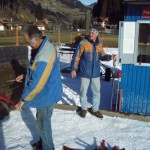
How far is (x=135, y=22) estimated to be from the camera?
6617 mm

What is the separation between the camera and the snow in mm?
5148

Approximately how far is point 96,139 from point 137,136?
751mm

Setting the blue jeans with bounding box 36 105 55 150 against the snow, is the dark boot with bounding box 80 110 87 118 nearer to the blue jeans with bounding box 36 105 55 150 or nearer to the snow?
the snow

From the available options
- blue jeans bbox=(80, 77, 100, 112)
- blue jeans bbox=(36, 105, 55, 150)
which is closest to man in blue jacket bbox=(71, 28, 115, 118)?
blue jeans bbox=(80, 77, 100, 112)

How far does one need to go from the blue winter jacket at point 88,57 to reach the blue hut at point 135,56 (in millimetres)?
757

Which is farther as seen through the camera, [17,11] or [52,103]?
[17,11]

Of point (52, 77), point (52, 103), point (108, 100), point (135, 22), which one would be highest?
point (135, 22)

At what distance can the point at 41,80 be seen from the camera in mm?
3799

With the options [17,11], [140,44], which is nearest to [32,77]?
[140,44]

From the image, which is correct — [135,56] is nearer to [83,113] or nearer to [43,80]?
[83,113]

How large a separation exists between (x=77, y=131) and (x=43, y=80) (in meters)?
2.18

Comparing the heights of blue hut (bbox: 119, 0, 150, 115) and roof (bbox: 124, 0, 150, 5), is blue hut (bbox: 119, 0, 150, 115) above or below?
below

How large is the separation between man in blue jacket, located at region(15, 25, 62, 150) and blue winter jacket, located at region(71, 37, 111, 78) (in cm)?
215

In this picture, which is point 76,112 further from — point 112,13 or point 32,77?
point 112,13
